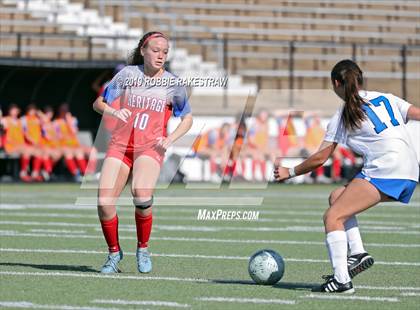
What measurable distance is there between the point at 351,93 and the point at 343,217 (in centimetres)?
74

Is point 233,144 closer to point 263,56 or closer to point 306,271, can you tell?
point 263,56

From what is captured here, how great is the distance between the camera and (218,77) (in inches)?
869

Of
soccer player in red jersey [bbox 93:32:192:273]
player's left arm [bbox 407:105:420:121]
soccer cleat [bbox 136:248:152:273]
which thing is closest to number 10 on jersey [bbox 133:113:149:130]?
soccer player in red jersey [bbox 93:32:192:273]

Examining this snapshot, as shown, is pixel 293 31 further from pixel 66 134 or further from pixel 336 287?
pixel 336 287

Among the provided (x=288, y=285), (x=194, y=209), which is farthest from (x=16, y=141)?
(x=288, y=285)

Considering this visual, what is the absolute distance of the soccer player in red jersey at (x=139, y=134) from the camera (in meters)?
7.31

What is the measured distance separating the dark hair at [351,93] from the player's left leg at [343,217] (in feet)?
1.26

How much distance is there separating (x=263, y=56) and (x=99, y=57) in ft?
13.4

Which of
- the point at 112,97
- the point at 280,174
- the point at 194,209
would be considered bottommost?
the point at 194,209

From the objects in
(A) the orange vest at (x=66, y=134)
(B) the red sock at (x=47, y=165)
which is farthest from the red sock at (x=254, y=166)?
(B) the red sock at (x=47, y=165)

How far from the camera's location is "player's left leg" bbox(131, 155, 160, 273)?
23.9 ft

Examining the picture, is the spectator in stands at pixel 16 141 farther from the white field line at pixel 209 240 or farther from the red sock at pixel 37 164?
the white field line at pixel 209 240

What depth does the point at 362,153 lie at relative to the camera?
20.7 ft

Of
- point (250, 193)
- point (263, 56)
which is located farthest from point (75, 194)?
point (263, 56)
